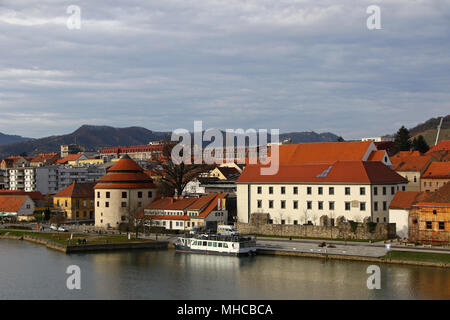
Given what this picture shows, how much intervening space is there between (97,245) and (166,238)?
8.50 metres

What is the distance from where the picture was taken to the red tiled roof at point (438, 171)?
308 ft

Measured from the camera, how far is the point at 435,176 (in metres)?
94.6

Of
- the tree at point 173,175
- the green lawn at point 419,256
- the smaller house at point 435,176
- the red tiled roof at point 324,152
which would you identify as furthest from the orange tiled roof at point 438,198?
the tree at point 173,175

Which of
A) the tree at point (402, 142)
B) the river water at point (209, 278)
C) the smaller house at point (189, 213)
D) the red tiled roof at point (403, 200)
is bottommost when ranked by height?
the river water at point (209, 278)

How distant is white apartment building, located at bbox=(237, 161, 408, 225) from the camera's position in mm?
64625

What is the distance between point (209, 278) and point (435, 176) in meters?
58.1

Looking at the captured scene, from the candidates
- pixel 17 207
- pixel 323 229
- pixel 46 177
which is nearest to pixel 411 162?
pixel 323 229

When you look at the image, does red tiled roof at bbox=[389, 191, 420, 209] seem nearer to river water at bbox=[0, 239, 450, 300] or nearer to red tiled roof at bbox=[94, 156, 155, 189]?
river water at bbox=[0, 239, 450, 300]

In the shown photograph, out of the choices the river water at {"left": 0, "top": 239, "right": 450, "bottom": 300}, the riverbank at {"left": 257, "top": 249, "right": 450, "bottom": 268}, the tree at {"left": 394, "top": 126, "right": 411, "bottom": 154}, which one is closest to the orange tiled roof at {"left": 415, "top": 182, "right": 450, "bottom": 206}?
the riverbank at {"left": 257, "top": 249, "right": 450, "bottom": 268}

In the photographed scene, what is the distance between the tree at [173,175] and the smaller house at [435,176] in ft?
116

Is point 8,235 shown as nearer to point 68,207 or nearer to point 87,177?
point 68,207

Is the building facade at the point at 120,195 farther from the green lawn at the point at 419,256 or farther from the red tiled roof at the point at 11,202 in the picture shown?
the green lawn at the point at 419,256

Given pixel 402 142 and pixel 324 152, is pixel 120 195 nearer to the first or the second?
pixel 324 152
